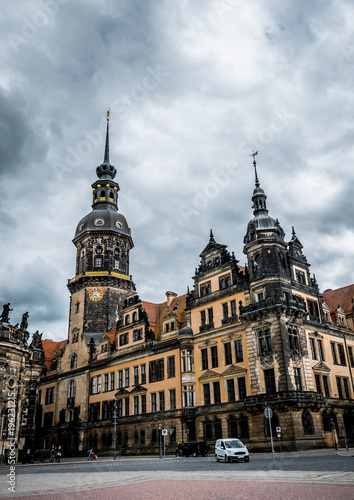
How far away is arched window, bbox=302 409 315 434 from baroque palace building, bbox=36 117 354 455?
89mm

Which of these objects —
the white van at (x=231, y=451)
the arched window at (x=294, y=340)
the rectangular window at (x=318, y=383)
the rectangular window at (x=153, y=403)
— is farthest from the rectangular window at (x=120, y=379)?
the white van at (x=231, y=451)

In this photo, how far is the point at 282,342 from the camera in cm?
3909

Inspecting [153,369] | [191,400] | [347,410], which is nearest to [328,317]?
[347,410]

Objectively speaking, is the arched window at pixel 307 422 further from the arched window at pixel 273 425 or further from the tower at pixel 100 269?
the tower at pixel 100 269

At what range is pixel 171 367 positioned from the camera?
48844 mm

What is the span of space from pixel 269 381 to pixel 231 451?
14.9 metres

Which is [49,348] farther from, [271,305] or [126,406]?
[271,305]

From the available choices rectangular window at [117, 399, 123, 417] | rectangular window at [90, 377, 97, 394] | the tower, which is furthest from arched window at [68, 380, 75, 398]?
rectangular window at [117, 399, 123, 417]

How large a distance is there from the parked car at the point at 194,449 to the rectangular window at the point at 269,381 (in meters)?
7.44

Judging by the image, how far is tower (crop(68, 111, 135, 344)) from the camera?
65.9 metres

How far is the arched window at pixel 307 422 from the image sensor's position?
3716 cm

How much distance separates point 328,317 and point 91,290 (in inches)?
1369

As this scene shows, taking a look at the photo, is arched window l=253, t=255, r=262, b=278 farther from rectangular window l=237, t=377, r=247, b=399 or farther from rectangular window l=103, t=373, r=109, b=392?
rectangular window l=103, t=373, r=109, b=392

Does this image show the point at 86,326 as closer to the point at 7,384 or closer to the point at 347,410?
the point at 7,384
